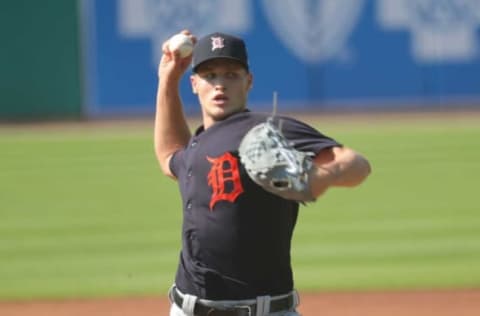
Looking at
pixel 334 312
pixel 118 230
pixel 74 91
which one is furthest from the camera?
pixel 74 91

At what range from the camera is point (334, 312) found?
7504 millimetres

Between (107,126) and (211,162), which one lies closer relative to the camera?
(211,162)

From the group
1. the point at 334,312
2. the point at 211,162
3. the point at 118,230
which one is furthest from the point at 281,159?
the point at 118,230

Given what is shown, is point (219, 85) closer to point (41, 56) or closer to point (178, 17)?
point (178, 17)

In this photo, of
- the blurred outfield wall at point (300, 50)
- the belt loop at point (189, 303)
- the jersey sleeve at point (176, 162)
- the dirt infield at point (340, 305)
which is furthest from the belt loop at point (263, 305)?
the blurred outfield wall at point (300, 50)

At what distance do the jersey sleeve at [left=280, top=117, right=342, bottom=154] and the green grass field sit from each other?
4.68 meters

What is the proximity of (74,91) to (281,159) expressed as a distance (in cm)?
2116

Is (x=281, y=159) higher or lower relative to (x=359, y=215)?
higher

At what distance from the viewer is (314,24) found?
23.8 m

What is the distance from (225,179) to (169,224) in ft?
24.3

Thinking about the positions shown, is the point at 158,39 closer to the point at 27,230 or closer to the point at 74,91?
the point at 74,91

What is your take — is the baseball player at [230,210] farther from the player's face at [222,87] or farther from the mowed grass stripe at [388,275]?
the mowed grass stripe at [388,275]

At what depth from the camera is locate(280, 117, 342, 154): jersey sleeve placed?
377cm

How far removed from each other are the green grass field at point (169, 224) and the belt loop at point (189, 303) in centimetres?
444
